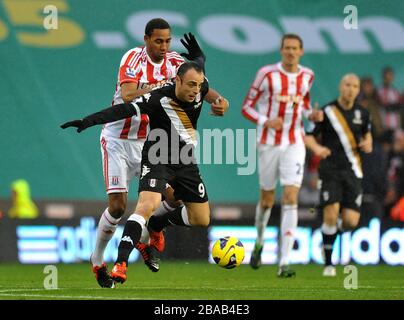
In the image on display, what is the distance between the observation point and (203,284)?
12.1 meters

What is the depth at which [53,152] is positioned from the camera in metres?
18.8

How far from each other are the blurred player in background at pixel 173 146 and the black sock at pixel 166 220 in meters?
0.26

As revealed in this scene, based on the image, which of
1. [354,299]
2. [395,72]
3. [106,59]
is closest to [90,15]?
[106,59]

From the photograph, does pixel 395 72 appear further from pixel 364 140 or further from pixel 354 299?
pixel 354 299

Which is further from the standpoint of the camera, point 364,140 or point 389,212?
point 389,212

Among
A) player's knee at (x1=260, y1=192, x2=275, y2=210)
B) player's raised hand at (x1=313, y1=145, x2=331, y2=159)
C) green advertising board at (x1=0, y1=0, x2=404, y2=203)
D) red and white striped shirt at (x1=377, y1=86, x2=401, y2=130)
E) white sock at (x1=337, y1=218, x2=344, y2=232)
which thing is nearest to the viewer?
player's raised hand at (x1=313, y1=145, x2=331, y2=159)

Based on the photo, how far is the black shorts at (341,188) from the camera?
1438 centimetres

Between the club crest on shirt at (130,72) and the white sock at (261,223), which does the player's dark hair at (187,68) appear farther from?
the white sock at (261,223)

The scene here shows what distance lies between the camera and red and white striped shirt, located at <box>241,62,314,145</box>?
46.6 ft

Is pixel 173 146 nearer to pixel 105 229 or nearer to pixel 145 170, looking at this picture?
pixel 145 170

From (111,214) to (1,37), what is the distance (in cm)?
790

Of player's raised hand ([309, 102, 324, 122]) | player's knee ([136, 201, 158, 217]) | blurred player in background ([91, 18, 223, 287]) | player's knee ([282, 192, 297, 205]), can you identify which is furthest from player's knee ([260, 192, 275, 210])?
player's knee ([136, 201, 158, 217])

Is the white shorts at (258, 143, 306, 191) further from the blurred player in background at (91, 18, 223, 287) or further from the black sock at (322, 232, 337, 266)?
the blurred player in background at (91, 18, 223, 287)

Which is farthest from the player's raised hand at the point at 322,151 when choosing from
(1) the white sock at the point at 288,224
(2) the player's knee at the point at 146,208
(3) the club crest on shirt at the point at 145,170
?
(2) the player's knee at the point at 146,208
